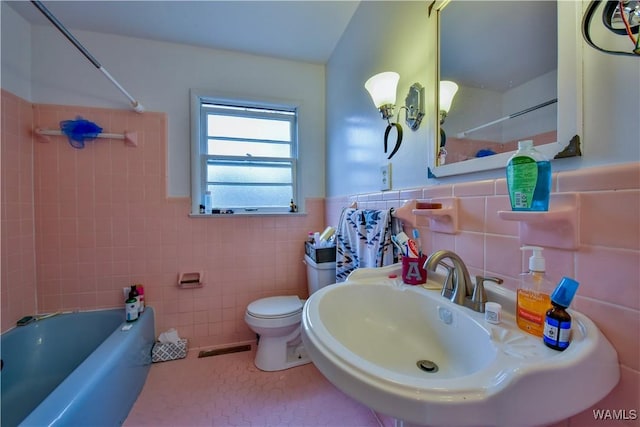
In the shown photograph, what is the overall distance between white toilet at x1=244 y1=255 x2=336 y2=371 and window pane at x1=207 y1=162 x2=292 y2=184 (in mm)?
840

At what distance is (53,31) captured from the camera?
5.44ft

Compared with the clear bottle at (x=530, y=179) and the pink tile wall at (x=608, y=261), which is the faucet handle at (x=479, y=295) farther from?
the clear bottle at (x=530, y=179)

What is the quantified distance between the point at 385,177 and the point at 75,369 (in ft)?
6.32

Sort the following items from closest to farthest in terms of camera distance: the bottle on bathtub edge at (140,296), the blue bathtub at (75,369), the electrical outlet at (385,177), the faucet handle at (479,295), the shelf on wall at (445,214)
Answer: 1. the faucet handle at (479,295)
2. the shelf on wall at (445,214)
3. the blue bathtub at (75,369)
4. the electrical outlet at (385,177)
5. the bottle on bathtub edge at (140,296)

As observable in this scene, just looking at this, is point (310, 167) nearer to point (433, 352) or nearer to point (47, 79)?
point (433, 352)

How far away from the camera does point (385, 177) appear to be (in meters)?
1.24

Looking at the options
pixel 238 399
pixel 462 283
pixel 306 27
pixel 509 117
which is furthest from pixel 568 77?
pixel 238 399

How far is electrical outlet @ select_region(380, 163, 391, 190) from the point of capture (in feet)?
3.99

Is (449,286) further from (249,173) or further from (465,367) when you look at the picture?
Answer: (249,173)

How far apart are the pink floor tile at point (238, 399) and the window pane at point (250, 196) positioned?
1172mm

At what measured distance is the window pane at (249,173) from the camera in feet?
6.62

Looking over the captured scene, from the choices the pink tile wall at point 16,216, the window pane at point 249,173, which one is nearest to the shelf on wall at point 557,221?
the window pane at point 249,173

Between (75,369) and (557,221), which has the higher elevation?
(557,221)

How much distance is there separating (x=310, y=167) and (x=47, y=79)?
1872 mm
